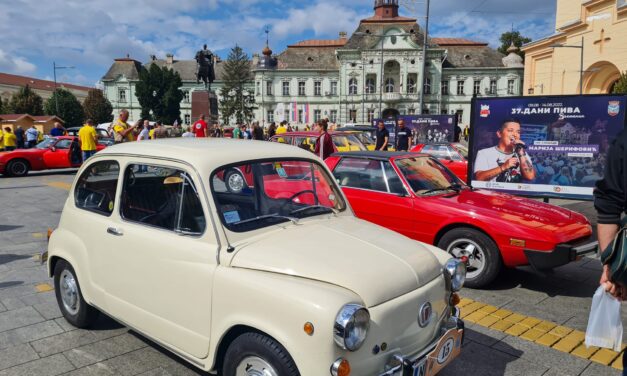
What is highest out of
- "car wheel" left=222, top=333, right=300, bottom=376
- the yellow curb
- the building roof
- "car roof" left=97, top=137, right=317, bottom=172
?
the building roof

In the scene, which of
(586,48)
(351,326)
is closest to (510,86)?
(586,48)

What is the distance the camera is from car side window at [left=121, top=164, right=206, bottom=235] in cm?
304

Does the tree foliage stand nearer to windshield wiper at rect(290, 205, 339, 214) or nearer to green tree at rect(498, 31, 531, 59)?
green tree at rect(498, 31, 531, 59)

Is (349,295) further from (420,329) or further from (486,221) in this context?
(486,221)

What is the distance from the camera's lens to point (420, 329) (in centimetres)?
266

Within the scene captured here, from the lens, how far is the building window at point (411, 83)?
65.4 metres

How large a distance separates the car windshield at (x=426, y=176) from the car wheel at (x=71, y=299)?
13.3 feet

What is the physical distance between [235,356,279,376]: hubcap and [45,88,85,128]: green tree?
7028 centimetres

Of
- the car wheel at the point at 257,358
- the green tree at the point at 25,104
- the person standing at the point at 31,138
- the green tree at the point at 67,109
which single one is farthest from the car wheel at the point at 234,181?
the green tree at the point at 67,109

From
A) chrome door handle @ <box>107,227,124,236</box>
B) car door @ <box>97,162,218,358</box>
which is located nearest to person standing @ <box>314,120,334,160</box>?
car door @ <box>97,162,218,358</box>

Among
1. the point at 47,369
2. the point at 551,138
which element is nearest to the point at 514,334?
the point at 47,369

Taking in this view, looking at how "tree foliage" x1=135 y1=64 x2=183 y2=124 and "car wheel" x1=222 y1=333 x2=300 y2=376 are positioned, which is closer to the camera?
"car wheel" x1=222 y1=333 x2=300 y2=376

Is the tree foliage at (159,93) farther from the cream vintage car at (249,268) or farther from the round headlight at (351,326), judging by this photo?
the round headlight at (351,326)

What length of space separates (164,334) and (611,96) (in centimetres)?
773
